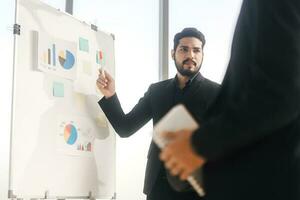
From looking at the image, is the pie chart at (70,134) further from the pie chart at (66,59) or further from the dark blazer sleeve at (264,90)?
the dark blazer sleeve at (264,90)

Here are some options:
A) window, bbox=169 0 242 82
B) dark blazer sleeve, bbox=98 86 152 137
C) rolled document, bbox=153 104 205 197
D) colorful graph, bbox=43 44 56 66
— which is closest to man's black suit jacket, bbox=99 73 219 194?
dark blazer sleeve, bbox=98 86 152 137

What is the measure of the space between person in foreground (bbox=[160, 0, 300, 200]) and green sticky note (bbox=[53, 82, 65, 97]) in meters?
1.42

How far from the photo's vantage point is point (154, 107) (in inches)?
94.5

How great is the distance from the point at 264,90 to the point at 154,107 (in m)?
1.62

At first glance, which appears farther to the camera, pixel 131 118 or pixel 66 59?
pixel 131 118

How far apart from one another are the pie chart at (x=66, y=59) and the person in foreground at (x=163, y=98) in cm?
23

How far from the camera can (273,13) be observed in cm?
82

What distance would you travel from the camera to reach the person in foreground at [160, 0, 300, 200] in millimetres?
785

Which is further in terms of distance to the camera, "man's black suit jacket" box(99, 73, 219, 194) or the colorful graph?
"man's black suit jacket" box(99, 73, 219, 194)

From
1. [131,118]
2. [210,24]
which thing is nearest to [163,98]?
[131,118]

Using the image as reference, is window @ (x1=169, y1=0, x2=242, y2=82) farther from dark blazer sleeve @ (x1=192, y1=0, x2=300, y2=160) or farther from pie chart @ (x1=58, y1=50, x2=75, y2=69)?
dark blazer sleeve @ (x1=192, y1=0, x2=300, y2=160)

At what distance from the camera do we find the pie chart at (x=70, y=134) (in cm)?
220

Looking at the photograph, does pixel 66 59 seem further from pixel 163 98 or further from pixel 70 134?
pixel 163 98

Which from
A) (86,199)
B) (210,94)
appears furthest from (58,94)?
(210,94)
